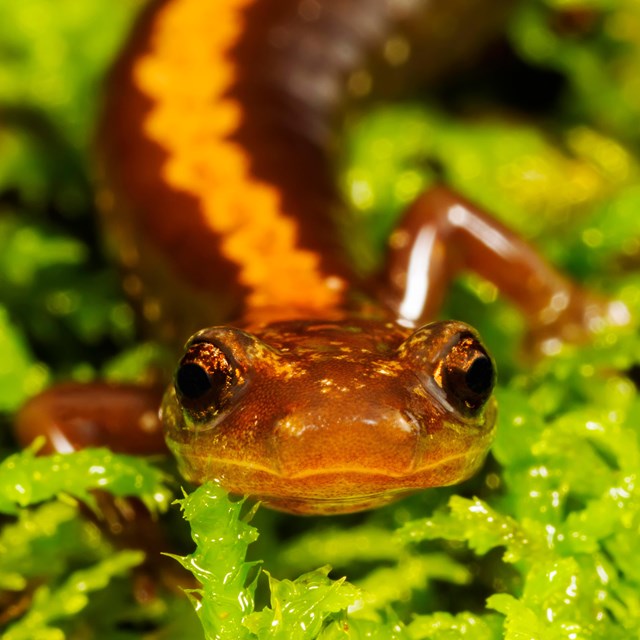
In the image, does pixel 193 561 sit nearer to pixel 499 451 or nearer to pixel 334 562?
pixel 334 562

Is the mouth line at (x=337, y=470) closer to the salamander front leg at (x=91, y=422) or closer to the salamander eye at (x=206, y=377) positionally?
the salamander eye at (x=206, y=377)

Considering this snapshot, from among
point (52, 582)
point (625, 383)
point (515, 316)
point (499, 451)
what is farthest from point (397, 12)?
point (52, 582)

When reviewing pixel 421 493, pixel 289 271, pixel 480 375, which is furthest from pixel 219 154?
pixel 480 375

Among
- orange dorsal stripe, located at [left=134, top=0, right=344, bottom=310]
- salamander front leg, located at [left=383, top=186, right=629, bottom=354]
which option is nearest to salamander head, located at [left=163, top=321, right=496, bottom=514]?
orange dorsal stripe, located at [left=134, top=0, right=344, bottom=310]

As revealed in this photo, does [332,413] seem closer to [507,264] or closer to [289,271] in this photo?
[289,271]

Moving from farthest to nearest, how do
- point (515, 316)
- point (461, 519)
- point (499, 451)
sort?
1. point (515, 316)
2. point (499, 451)
3. point (461, 519)

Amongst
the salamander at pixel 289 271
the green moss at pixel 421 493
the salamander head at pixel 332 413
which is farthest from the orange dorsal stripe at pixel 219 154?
the salamander head at pixel 332 413

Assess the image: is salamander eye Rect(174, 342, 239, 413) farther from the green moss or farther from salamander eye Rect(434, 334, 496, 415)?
salamander eye Rect(434, 334, 496, 415)
